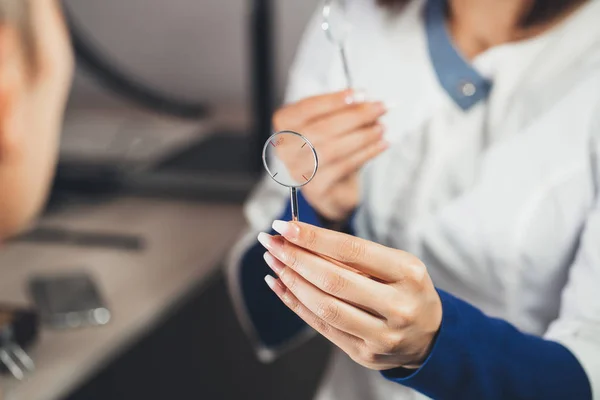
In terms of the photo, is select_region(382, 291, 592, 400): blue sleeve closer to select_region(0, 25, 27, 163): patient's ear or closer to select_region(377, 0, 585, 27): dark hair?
select_region(377, 0, 585, 27): dark hair

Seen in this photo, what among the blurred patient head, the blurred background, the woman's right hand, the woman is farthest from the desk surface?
the woman's right hand

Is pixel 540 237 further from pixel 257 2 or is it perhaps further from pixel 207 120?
pixel 207 120

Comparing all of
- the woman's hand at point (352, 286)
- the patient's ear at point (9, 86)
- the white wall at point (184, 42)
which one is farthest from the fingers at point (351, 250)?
the white wall at point (184, 42)

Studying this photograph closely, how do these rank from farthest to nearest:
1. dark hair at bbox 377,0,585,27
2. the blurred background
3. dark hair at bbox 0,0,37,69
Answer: the blurred background
dark hair at bbox 0,0,37,69
dark hair at bbox 377,0,585,27

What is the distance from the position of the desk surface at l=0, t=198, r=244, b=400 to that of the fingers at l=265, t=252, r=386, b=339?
395 millimetres

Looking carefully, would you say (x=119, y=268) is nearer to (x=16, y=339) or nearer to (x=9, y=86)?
(x=16, y=339)

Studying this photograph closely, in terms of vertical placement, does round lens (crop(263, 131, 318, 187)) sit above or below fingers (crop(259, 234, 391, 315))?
above

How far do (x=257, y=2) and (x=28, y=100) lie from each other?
0.33 meters

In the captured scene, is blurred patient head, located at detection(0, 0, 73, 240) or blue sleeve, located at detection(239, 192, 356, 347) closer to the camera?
blue sleeve, located at detection(239, 192, 356, 347)

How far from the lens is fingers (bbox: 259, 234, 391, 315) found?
20 cm

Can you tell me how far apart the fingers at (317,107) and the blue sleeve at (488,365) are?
0.34ft

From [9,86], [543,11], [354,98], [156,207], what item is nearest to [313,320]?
[354,98]

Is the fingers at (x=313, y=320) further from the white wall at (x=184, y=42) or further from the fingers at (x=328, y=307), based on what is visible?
the white wall at (x=184, y=42)

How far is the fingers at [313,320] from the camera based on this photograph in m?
0.21
